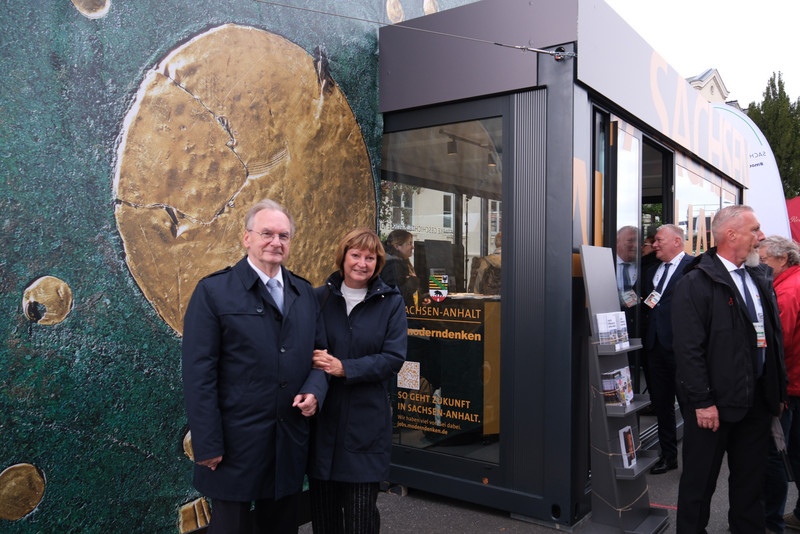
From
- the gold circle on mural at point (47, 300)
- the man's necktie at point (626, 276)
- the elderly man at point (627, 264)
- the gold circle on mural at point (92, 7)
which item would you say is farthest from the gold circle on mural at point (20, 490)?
the man's necktie at point (626, 276)

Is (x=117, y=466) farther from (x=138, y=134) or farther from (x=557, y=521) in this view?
(x=557, y=521)

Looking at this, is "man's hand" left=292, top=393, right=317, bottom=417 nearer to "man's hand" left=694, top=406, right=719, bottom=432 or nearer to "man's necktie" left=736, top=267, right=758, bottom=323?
"man's hand" left=694, top=406, right=719, bottom=432

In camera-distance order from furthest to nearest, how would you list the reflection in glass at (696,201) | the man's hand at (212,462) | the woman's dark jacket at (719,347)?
the reflection in glass at (696,201), the woman's dark jacket at (719,347), the man's hand at (212,462)

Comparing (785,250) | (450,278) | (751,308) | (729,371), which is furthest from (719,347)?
(450,278)

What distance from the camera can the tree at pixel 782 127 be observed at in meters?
21.9

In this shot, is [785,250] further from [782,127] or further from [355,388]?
[782,127]

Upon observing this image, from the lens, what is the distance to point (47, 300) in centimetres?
268

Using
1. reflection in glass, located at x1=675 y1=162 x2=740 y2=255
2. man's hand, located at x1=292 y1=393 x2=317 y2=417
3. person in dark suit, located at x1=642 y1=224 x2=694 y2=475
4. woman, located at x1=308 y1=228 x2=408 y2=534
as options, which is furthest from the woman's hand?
reflection in glass, located at x1=675 y1=162 x2=740 y2=255

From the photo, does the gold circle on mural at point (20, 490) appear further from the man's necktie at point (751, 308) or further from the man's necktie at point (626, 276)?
the man's necktie at point (626, 276)

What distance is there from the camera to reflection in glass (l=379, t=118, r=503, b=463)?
12.9 feet

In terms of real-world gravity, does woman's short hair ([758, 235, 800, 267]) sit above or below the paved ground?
above

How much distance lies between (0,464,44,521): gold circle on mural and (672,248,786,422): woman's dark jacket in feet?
10.2

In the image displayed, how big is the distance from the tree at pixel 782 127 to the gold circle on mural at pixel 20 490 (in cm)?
2410

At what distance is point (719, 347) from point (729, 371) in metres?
0.12
